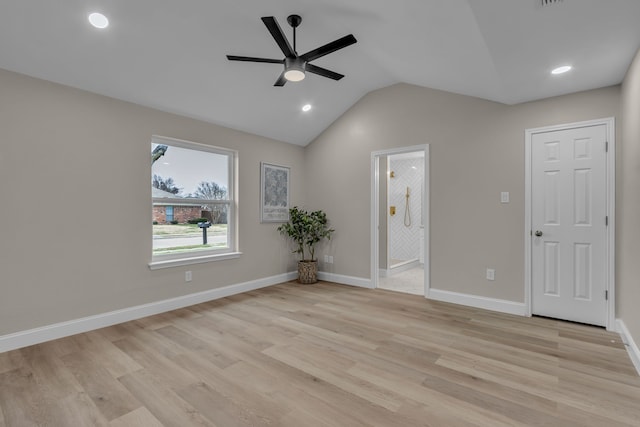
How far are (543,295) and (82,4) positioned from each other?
5.00 meters

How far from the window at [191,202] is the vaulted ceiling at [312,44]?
559 mm

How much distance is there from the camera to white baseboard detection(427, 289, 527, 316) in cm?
345

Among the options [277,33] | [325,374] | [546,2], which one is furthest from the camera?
[277,33]

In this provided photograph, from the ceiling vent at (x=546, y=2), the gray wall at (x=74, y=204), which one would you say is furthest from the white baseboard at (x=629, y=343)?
the gray wall at (x=74, y=204)

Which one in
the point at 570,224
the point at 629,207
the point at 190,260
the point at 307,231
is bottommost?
the point at 190,260

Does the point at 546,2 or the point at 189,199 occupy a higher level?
the point at 546,2

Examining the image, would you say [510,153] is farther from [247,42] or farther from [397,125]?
[247,42]

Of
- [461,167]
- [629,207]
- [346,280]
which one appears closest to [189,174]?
[346,280]

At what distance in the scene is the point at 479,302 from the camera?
145 inches

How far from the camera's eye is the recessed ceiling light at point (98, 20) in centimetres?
241

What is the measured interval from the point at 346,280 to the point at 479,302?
1.94 meters

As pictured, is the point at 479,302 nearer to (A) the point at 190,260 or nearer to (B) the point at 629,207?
(B) the point at 629,207

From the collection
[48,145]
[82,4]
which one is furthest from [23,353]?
[82,4]

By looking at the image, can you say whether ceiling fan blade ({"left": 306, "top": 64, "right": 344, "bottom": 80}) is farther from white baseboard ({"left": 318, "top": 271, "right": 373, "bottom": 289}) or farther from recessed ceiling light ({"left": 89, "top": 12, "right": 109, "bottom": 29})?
white baseboard ({"left": 318, "top": 271, "right": 373, "bottom": 289})
